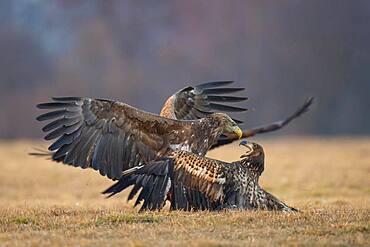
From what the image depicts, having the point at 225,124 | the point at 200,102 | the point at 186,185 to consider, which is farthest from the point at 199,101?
the point at 186,185

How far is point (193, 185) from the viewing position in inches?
421

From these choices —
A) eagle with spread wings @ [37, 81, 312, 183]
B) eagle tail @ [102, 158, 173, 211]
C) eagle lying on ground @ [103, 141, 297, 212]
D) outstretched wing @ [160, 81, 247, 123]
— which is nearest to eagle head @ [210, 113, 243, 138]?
eagle with spread wings @ [37, 81, 312, 183]

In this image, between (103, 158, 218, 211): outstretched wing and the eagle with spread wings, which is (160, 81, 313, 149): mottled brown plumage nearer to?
the eagle with spread wings

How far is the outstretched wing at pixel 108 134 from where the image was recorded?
1173 cm

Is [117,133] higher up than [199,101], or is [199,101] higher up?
[199,101]

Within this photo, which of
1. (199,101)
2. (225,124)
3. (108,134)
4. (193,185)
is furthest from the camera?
(199,101)

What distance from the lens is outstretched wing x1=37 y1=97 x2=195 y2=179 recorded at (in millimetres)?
11727

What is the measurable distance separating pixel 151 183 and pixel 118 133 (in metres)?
1.40

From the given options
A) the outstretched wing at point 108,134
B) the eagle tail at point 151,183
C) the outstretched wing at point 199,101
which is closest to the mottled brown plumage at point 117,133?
the outstretched wing at point 108,134

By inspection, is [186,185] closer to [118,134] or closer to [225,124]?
[225,124]

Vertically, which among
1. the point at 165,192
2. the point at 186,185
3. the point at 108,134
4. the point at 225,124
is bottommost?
the point at 165,192

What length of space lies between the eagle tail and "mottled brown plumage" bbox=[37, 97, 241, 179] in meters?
0.78

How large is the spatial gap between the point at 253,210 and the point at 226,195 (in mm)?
398

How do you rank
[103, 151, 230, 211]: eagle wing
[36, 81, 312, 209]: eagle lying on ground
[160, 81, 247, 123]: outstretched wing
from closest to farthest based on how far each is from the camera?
[103, 151, 230, 211]: eagle wing → [36, 81, 312, 209]: eagle lying on ground → [160, 81, 247, 123]: outstretched wing
